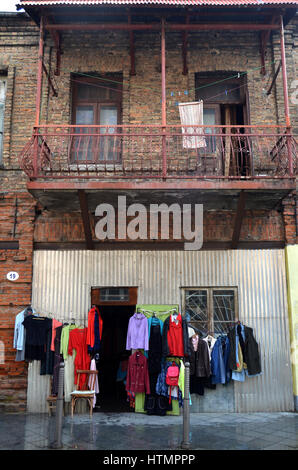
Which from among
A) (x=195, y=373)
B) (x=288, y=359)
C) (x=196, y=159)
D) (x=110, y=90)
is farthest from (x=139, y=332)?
(x=110, y=90)

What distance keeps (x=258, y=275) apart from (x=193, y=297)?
1.52 meters

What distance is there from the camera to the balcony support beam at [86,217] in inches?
330

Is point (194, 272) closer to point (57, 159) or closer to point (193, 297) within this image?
point (193, 297)

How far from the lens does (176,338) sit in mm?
8461

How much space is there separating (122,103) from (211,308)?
5.22m

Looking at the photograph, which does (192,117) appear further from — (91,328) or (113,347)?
(113,347)

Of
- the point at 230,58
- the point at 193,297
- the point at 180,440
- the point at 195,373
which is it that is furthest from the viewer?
the point at 230,58

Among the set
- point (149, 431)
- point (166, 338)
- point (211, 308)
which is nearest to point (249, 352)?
point (211, 308)

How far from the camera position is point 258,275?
9125mm

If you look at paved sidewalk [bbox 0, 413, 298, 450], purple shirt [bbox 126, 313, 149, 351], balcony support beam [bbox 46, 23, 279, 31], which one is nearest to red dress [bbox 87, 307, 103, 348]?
purple shirt [bbox 126, 313, 149, 351]

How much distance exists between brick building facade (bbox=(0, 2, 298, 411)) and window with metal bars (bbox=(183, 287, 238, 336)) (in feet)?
3.42

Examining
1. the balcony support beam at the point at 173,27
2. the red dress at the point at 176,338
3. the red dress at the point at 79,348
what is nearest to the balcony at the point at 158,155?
the balcony support beam at the point at 173,27

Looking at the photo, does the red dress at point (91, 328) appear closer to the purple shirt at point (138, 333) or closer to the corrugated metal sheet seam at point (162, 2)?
the purple shirt at point (138, 333)

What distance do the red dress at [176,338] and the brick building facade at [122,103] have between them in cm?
188
